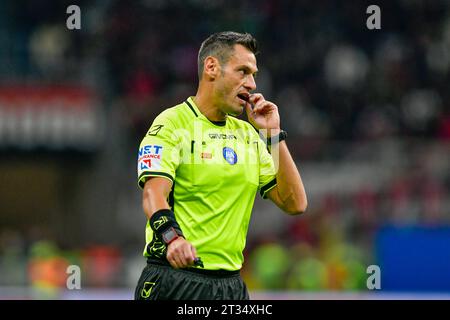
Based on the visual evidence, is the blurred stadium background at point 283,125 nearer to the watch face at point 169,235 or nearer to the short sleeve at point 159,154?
the short sleeve at point 159,154

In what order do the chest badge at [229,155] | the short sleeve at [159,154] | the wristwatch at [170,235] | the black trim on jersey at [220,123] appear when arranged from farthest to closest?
the black trim on jersey at [220,123] → the chest badge at [229,155] → the short sleeve at [159,154] → the wristwatch at [170,235]

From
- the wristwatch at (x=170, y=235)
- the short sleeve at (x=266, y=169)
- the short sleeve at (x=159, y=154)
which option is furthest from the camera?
the short sleeve at (x=266, y=169)

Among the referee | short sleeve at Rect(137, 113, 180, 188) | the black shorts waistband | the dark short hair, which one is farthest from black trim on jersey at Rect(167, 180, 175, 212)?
the dark short hair

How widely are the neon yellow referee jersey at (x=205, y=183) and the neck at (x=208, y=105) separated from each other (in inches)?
1.7

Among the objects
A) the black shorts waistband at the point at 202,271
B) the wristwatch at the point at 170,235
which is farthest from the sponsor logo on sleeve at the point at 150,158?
the black shorts waistband at the point at 202,271

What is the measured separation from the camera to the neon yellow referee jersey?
5.36 metres

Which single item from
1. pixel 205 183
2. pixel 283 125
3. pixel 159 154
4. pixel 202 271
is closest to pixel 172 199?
pixel 205 183

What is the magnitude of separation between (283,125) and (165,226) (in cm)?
1164

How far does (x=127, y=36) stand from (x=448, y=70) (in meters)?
5.92

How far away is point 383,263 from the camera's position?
14.1m

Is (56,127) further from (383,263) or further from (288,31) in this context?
(383,263)

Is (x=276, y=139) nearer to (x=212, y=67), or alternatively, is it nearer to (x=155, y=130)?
(x=212, y=67)

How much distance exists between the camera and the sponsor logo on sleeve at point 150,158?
205 inches

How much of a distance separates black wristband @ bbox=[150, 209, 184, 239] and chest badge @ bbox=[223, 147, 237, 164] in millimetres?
568
